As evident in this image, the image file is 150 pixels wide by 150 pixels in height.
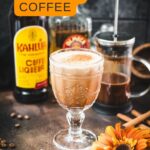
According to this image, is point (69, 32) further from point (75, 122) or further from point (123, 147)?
point (123, 147)

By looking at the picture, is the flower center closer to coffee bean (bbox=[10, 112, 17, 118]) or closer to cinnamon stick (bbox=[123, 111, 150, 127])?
cinnamon stick (bbox=[123, 111, 150, 127])

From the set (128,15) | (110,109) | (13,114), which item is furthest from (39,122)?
(128,15)

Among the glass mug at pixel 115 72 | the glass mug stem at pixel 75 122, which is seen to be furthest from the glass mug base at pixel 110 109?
the glass mug stem at pixel 75 122

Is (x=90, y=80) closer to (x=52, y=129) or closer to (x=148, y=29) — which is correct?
(x=52, y=129)

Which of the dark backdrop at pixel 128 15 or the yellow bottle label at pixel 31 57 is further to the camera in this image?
the dark backdrop at pixel 128 15

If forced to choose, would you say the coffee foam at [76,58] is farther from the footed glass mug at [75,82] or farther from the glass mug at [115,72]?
the glass mug at [115,72]
